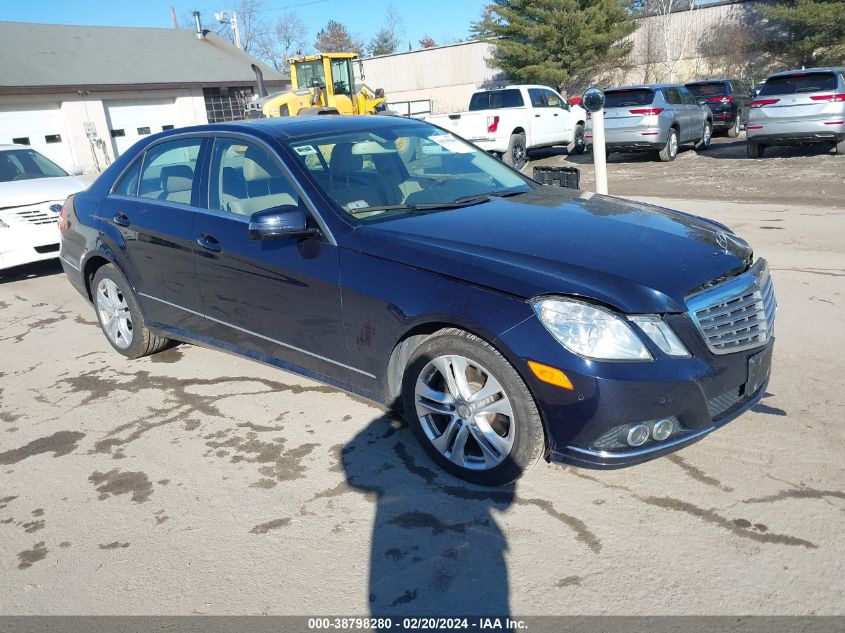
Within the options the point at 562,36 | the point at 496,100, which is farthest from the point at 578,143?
the point at 562,36

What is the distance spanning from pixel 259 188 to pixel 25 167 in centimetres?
712

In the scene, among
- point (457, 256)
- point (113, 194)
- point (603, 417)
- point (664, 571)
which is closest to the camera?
point (664, 571)

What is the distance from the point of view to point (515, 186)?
461 centimetres

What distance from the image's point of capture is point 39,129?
94.1ft

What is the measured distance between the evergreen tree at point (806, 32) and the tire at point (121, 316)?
37.4 m

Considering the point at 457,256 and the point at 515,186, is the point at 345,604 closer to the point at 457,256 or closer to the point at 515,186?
the point at 457,256

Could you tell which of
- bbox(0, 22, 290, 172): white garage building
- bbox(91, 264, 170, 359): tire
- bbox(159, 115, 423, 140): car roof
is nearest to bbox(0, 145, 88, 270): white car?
bbox(91, 264, 170, 359): tire

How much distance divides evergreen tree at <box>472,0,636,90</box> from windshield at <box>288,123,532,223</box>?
37887 mm

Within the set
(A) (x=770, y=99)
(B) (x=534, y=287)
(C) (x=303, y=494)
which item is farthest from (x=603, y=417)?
(A) (x=770, y=99)

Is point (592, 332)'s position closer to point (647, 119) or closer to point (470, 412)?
point (470, 412)

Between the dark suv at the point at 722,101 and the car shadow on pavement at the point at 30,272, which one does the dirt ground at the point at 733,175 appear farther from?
the car shadow on pavement at the point at 30,272

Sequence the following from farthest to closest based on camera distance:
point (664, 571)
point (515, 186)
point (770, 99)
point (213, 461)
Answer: point (770, 99) → point (515, 186) → point (213, 461) → point (664, 571)

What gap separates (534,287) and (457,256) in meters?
0.43

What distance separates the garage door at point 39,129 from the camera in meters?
27.6
